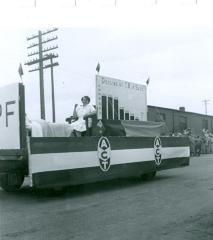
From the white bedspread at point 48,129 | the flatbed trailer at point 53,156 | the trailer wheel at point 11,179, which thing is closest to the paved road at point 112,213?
the trailer wheel at point 11,179

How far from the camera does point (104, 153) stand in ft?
32.2

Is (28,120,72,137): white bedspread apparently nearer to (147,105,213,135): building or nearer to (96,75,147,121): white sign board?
(96,75,147,121): white sign board

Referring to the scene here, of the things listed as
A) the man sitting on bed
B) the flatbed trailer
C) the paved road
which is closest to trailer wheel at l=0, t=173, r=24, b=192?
the flatbed trailer

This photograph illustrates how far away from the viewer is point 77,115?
10883 mm

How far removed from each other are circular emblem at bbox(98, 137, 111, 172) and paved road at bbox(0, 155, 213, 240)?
2.00ft

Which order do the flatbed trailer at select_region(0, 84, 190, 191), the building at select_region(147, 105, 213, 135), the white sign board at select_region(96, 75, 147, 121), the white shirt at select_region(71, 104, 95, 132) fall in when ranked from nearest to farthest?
the flatbed trailer at select_region(0, 84, 190, 191) < the white shirt at select_region(71, 104, 95, 132) < the white sign board at select_region(96, 75, 147, 121) < the building at select_region(147, 105, 213, 135)

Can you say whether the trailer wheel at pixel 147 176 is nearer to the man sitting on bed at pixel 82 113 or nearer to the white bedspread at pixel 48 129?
the man sitting on bed at pixel 82 113

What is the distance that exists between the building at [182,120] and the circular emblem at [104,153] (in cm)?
2192

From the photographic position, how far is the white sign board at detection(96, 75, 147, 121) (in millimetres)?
10617

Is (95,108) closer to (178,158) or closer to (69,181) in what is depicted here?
(69,181)

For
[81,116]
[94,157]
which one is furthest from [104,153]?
[81,116]

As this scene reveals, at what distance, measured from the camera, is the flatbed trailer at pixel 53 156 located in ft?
27.0

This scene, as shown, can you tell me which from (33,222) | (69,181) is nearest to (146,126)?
(69,181)

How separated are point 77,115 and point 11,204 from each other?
3.35 m
